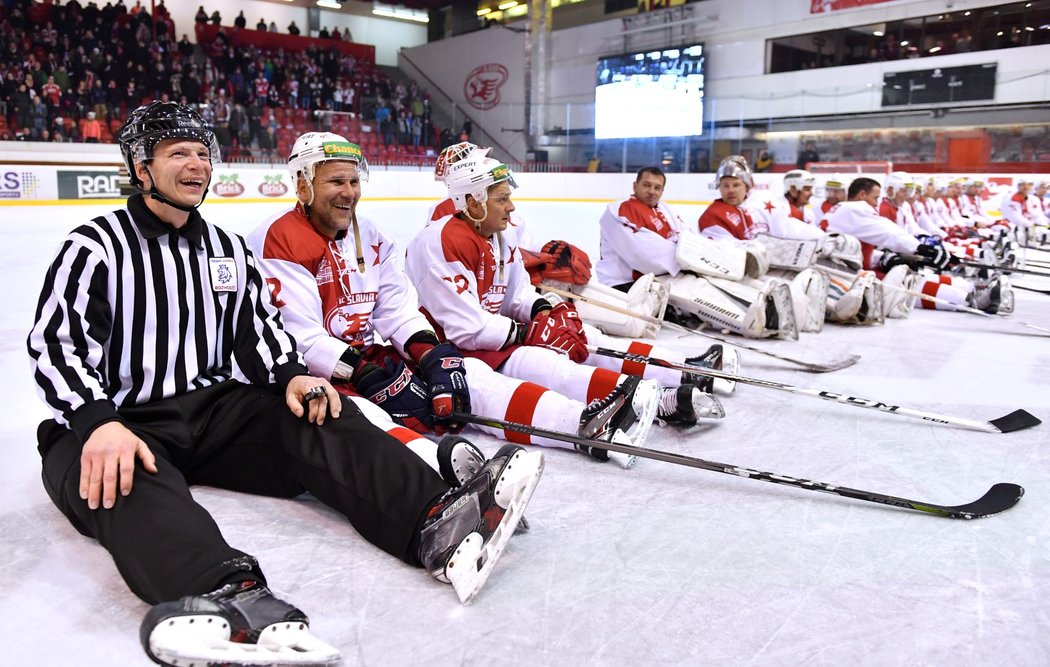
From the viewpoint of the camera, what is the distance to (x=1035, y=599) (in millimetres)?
1697

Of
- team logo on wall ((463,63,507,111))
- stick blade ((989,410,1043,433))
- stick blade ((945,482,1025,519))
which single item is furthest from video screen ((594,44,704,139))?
stick blade ((945,482,1025,519))

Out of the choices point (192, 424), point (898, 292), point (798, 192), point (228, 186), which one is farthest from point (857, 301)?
point (228, 186)

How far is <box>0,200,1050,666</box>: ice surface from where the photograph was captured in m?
1.51

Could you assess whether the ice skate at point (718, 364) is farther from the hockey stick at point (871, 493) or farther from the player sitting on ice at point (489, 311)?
the hockey stick at point (871, 493)

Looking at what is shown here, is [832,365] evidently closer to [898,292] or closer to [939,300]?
[898,292]

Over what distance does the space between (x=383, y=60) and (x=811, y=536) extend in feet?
81.3

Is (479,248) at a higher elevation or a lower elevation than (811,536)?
higher

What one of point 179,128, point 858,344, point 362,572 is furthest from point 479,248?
point 858,344

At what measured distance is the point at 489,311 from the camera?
328 cm

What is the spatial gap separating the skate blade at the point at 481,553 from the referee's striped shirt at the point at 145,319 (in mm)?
637

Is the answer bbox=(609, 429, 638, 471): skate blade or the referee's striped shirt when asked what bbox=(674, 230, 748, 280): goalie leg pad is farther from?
the referee's striped shirt

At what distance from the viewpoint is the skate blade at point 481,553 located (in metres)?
1.66

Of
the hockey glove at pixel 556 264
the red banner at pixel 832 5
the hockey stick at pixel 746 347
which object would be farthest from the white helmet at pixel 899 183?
the red banner at pixel 832 5

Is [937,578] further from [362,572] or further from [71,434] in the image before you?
[71,434]
